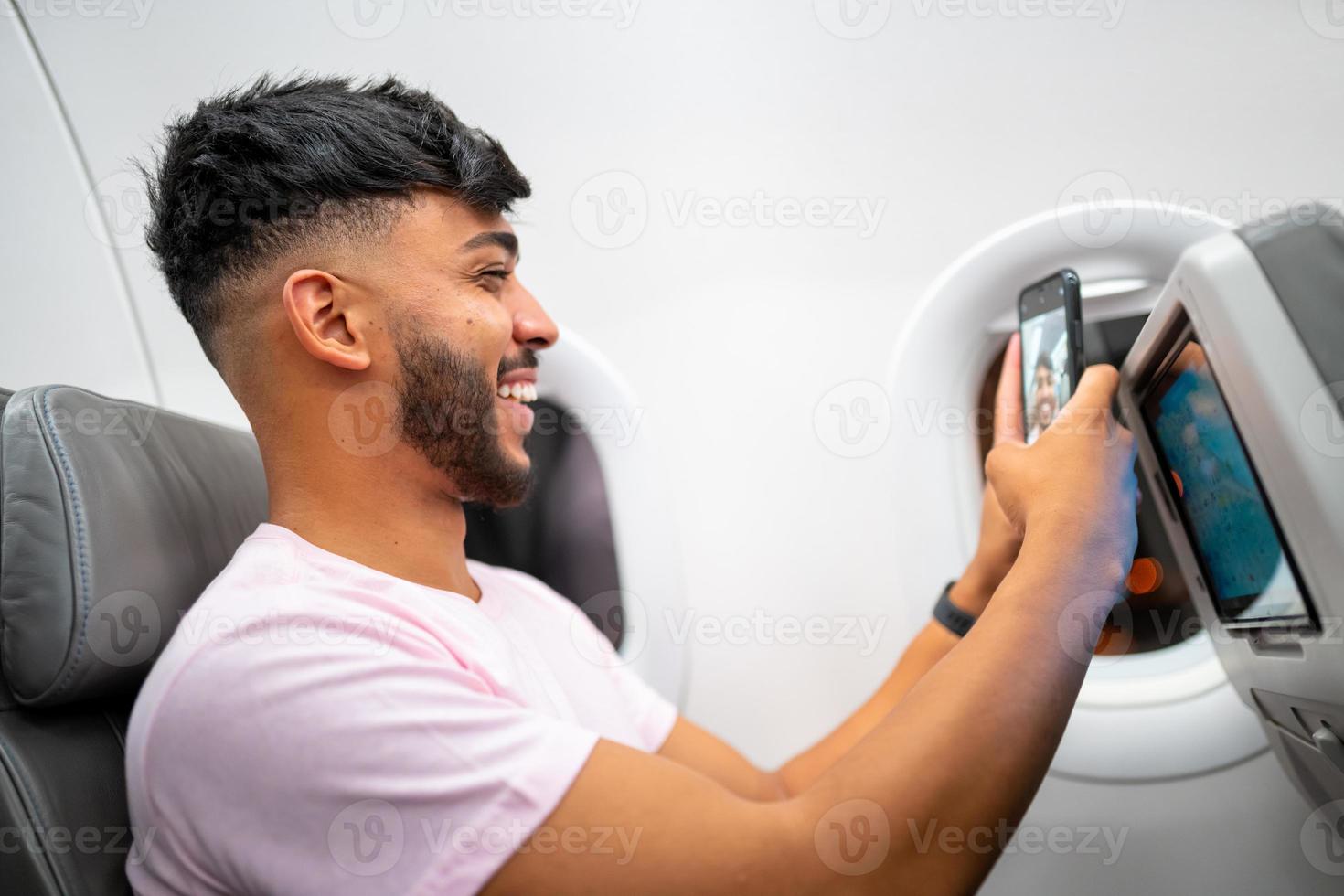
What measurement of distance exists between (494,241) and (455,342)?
0.16 m

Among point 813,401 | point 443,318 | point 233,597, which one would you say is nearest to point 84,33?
point 443,318

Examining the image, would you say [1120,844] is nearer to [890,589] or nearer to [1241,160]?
[890,589]

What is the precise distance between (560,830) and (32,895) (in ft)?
1.62

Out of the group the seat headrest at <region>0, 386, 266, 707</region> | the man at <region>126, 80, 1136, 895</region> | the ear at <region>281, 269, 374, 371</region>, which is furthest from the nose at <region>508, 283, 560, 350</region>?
the seat headrest at <region>0, 386, 266, 707</region>

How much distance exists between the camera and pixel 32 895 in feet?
2.53

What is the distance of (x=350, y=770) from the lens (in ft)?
2.35

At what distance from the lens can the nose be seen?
1.16 meters

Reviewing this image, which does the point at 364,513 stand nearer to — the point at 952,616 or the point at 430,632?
the point at 430,632

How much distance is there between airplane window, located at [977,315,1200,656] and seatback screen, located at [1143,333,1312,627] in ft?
1.89

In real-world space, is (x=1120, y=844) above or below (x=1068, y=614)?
below

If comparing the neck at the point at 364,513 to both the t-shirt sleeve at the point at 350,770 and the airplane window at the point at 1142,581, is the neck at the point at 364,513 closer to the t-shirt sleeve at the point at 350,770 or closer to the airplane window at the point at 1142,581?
the t-shirt sleeve at the point at 350,770

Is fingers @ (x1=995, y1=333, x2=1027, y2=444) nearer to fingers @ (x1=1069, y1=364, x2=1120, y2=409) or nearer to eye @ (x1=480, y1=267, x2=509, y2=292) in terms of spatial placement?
fingers @ (x1=1069, y1=364, x2=1120, y2=409)

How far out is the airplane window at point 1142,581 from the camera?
158 cm

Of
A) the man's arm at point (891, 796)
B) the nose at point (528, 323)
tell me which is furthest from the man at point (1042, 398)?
the nose at point (528, 323)
